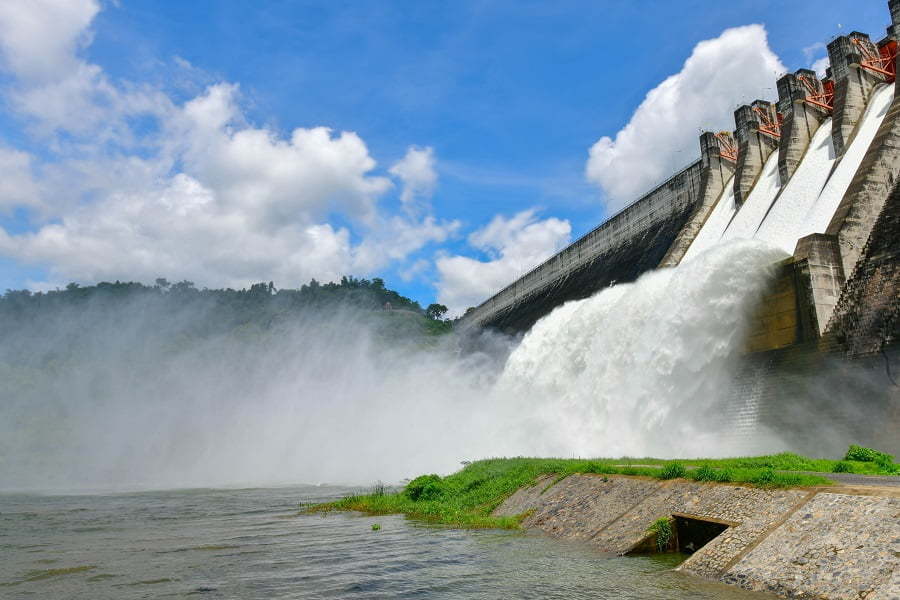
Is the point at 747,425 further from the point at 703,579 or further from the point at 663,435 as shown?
the point at 703,579

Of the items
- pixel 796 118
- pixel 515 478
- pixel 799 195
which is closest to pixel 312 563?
pixel 515 478

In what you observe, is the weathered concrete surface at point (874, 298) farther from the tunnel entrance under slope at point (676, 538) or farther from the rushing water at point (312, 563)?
the rushing water at point (312, 563)

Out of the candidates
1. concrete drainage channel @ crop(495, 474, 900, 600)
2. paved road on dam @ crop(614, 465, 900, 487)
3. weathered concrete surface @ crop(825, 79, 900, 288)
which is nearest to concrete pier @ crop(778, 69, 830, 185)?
weathered concrete surface @ crop(825, 79, 900, 288)

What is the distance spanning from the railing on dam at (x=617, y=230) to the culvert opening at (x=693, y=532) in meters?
25.2

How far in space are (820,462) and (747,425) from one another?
5.86 meters

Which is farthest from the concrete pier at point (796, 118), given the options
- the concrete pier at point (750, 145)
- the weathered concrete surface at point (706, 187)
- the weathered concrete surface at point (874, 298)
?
the weathered concrete surface at point (874, 298)

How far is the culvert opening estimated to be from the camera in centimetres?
792

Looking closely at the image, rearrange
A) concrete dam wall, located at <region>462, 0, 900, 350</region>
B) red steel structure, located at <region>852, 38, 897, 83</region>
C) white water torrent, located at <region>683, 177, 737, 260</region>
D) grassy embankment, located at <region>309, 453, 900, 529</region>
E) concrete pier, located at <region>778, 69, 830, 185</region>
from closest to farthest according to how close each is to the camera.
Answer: grassy embankment, located at <region>309, 453, 900, 529</region>
concrete dam wall, located at <region>462, 0, 900, 350</region>
red steel structure, located at <region>852, 38, 897, 83</region>
concrete pier, located at <region>778, 69, 830, 185</region>
white water torrent, located at <region>683, 177, 737, 260</region>

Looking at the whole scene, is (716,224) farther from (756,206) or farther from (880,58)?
(880,58)

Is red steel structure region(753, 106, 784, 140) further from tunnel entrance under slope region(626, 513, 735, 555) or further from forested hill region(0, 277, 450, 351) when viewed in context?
forested hill region(0, 277, 450, 351)

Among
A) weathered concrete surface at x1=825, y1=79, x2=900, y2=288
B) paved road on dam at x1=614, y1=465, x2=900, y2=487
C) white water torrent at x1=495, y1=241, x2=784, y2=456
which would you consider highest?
weathered concrete surface at x1=825, y1=79, x2=900, y2=288

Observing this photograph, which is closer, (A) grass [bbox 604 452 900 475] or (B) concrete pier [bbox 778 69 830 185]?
(A) grass [bbox 604 452 900 475]

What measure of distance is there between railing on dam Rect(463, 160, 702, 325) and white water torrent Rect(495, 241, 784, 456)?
10.3m

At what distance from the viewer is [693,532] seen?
27.3 ft
